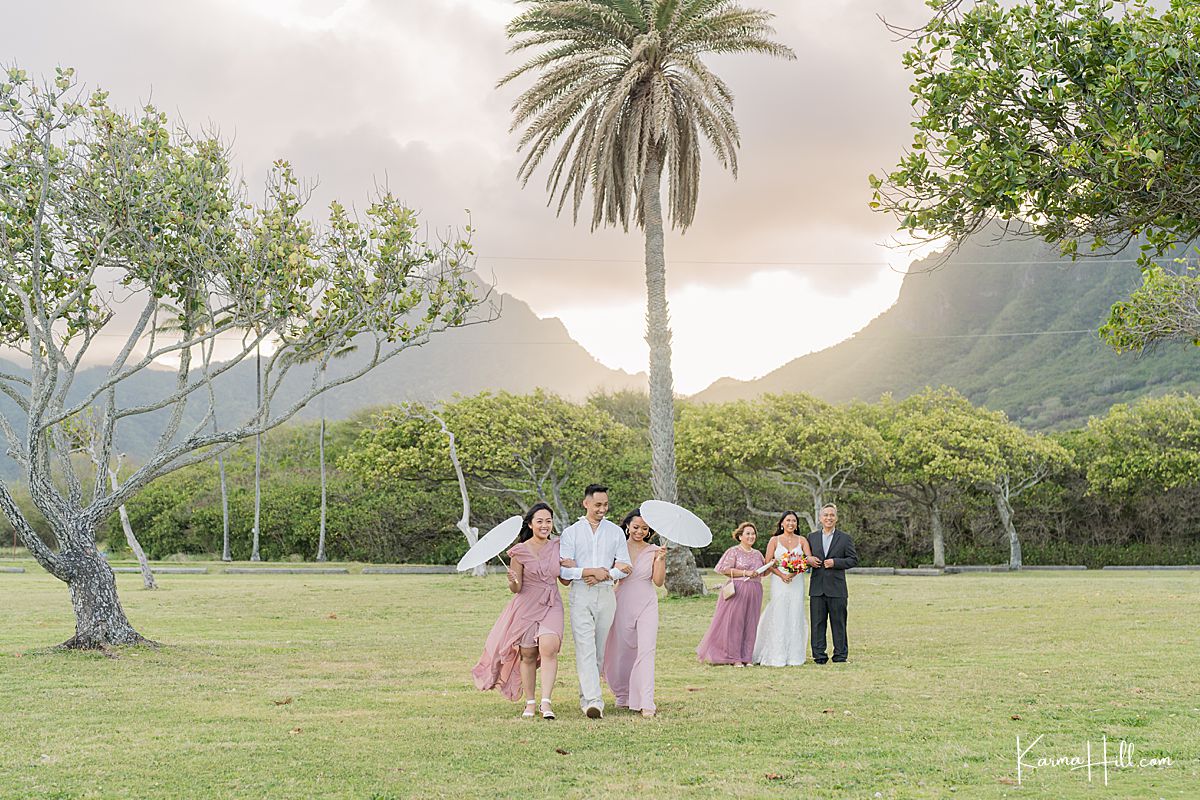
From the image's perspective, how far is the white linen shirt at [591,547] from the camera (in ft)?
29.7

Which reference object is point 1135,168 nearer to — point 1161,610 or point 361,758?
point 361,758

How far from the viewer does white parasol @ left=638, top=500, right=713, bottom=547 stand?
9430 millimetres

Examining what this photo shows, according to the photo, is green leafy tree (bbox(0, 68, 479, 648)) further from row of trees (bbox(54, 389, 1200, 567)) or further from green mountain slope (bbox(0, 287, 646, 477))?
green mountain slope (bbox(0, 287, 646, 477))

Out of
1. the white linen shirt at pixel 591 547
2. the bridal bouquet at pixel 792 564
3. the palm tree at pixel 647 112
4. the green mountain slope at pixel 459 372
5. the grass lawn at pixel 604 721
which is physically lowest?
the grass lawn at pixel 604 721

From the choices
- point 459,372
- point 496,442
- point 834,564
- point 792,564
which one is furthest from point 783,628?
point 459,372

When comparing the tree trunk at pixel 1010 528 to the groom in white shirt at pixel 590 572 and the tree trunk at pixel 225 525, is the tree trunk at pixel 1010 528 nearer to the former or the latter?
the tree trunk at pixel 225 525

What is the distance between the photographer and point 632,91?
23484 millimetres

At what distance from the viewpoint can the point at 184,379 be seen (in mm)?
15039

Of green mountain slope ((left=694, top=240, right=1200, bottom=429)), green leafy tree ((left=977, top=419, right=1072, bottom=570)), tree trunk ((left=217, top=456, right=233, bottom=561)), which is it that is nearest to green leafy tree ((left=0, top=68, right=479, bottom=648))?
green leafy tree ((left=977, top=419, right=1072, bottom=570))

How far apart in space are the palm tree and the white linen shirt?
14.4m

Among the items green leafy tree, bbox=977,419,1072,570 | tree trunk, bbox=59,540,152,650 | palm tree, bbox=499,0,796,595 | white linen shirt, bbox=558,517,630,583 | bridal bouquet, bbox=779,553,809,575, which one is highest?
palm tree, bbox=499,0,796,595

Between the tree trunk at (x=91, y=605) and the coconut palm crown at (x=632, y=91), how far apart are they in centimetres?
1350

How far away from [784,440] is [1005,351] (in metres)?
47.8

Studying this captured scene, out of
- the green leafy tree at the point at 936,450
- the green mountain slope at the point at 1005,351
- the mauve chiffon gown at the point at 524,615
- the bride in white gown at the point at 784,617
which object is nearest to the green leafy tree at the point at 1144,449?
the green leafy tree at the point at 936,450
